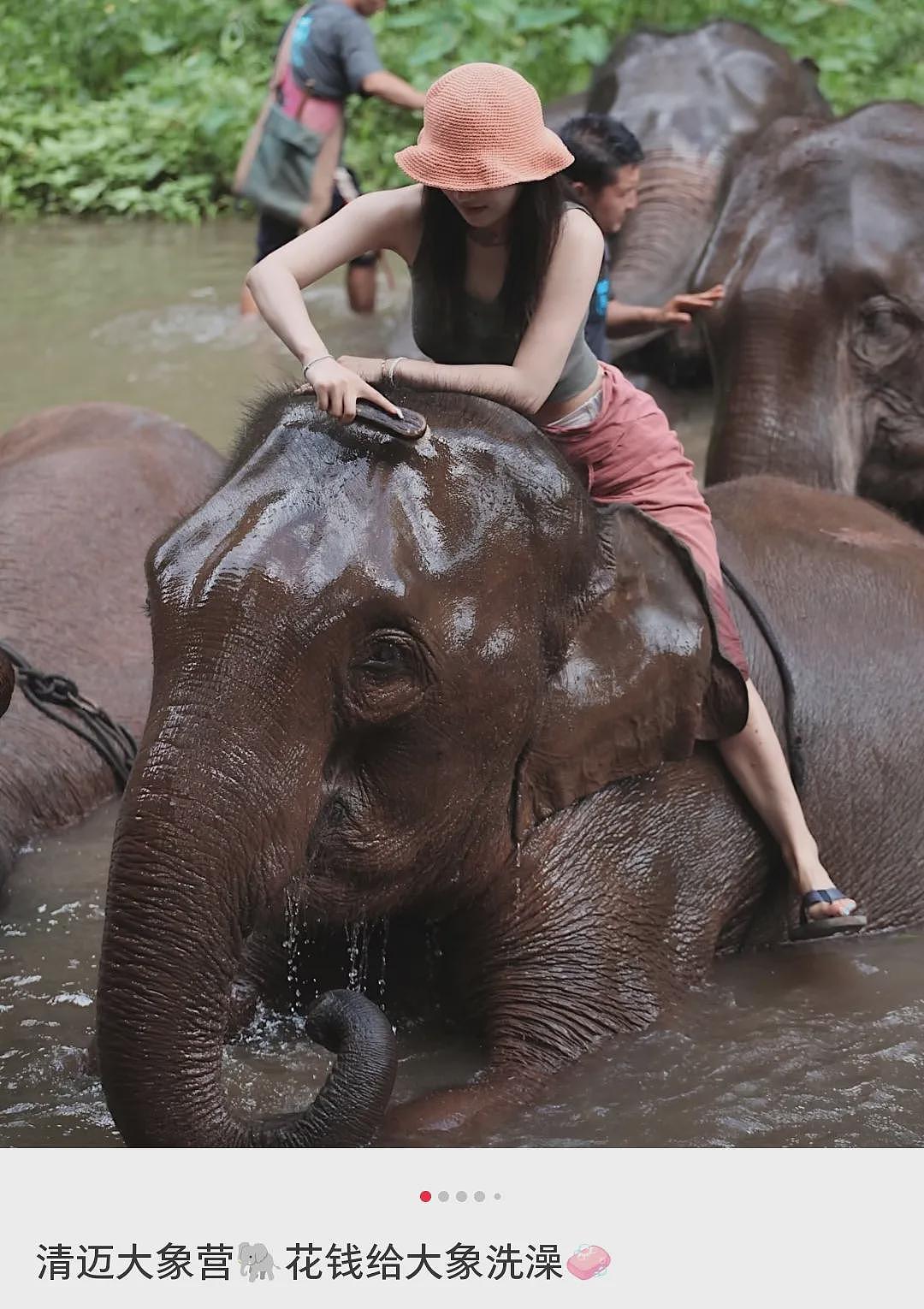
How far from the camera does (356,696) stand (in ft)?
11.1

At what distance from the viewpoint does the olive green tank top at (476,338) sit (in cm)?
387

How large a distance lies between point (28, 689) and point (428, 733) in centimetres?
193

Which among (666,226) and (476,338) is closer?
(476,338)

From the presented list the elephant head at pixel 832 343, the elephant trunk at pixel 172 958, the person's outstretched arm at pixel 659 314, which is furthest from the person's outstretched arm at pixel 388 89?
the elephant trunk at pixel 172 958

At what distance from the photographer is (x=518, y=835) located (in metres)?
3.87

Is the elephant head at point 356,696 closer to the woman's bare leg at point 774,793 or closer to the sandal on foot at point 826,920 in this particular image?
the woman's bare leg at point 774,793

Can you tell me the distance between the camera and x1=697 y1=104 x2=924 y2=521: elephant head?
6574mm

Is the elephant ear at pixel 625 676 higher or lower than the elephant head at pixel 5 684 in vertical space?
higher

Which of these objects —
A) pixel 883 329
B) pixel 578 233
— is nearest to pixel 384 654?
pixel 578 233

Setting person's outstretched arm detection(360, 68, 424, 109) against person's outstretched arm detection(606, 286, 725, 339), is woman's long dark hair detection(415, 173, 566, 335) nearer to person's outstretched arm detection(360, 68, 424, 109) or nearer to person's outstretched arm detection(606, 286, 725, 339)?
person's outstretched arm detection(606, 286, 725, 339)

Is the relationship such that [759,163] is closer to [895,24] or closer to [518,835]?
[518,835]

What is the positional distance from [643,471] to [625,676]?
57cm

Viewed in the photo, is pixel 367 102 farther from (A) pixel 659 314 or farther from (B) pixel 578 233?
(B) pixel 578 233

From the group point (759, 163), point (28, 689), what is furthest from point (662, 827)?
point (759, 163)
